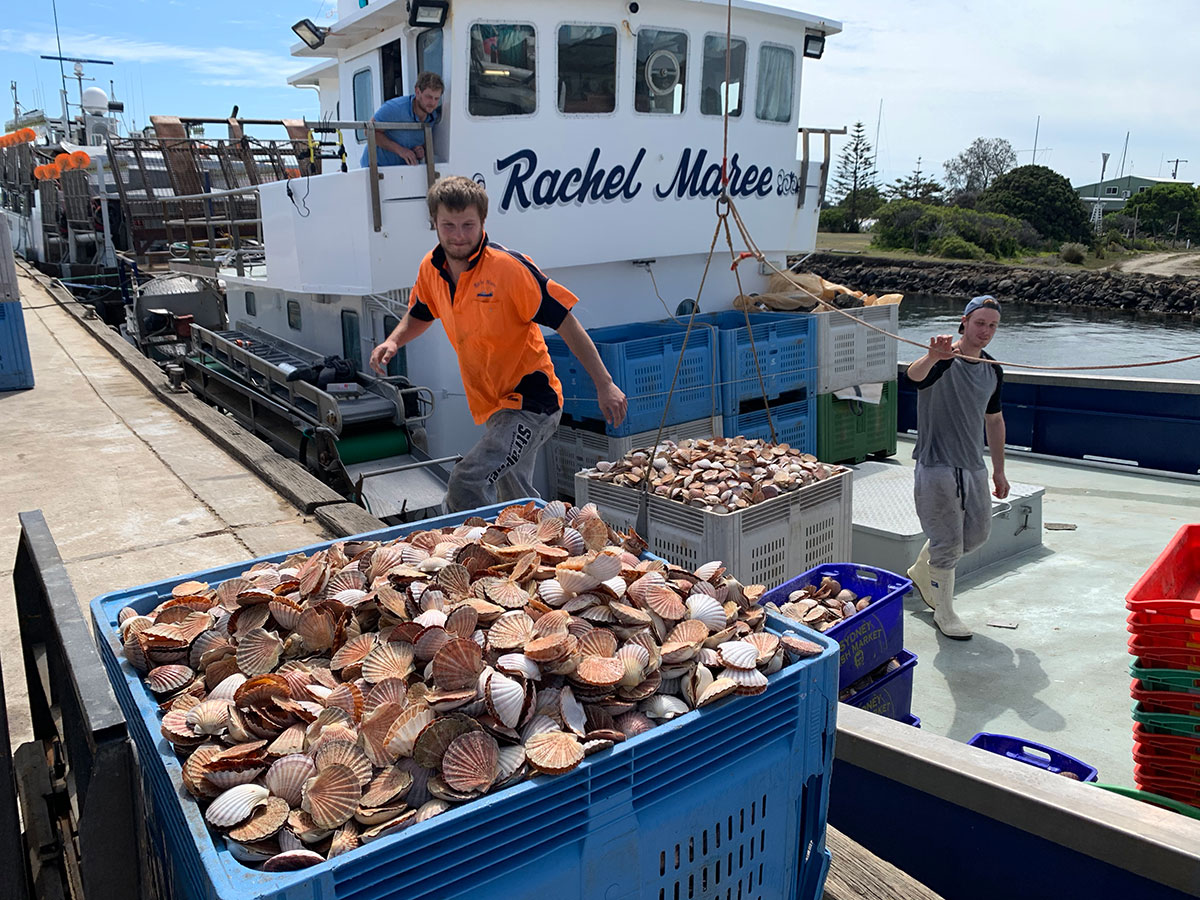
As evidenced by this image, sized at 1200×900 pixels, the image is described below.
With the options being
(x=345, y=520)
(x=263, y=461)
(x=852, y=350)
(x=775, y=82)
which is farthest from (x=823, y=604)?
(x=775, y=82)

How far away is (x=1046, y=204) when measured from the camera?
45.4 meters

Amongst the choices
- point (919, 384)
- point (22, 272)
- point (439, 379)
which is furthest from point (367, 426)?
point (22, 272)

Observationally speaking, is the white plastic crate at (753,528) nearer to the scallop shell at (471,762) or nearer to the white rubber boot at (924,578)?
the white rubber boot at (924,578)

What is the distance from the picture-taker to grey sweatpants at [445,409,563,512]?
405cm

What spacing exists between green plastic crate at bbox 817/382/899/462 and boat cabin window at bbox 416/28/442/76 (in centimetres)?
434

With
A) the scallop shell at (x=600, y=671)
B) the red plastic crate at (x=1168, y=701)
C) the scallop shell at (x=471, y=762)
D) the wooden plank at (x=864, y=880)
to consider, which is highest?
the scallop shell at (x=600, y=671)

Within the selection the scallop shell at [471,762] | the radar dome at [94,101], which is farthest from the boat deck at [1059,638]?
the radar dome at [94,101]

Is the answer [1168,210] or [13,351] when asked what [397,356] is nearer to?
[13,351]

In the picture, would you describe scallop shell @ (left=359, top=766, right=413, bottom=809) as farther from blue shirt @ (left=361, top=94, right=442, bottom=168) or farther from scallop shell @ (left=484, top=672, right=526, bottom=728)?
blue shirt @ (left=361, top=94, right=442, bottom=168)

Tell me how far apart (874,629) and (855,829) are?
79cm

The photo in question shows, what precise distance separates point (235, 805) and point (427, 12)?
22.8 ft

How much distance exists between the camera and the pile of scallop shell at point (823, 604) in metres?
3.31

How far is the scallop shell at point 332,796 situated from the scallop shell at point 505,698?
0.83ft

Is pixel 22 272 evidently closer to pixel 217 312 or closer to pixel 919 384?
pixel 217 312
